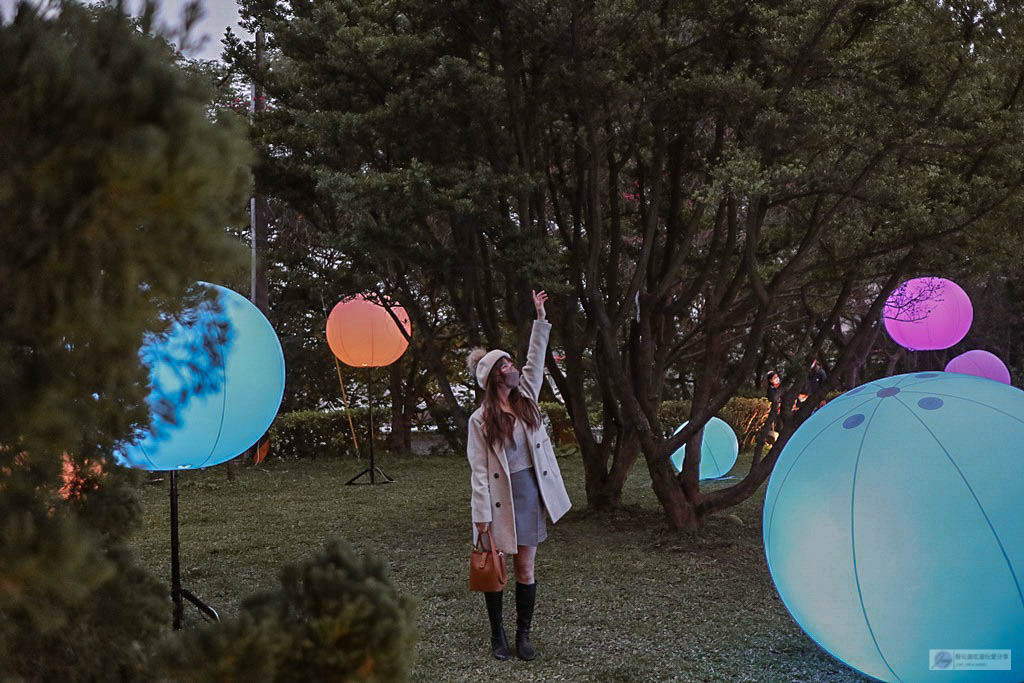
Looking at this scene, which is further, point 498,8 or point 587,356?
point 587,356

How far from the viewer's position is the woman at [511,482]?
470 cm

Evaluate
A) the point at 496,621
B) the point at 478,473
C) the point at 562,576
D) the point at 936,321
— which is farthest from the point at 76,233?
the point at 936,321

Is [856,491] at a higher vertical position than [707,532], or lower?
higher

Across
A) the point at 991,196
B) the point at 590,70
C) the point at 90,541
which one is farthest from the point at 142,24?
the point at 991,196

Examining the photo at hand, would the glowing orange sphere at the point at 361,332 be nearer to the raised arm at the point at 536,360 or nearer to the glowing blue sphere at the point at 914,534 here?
the raised arm at the point at 536,360

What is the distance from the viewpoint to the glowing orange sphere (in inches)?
452

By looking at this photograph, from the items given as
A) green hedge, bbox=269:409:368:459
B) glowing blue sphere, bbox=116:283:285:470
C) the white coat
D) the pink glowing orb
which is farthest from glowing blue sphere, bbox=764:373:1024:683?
green hedge, bbox=269:409:368:459

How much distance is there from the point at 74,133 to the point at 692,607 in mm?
5099

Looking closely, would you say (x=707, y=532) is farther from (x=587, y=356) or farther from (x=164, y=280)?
(x=164, y=280)

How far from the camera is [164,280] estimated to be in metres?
1.29

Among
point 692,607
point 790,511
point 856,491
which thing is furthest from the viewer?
point 692,607

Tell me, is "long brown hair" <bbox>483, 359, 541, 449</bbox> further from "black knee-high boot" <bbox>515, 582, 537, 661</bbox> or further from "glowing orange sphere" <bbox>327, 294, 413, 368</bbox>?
"glowing orange sphere" <bbox>327, 294, 413, 368</bbox>

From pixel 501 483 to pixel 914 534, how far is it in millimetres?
2113

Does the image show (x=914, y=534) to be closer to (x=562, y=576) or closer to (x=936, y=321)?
(x=562, y=576)
